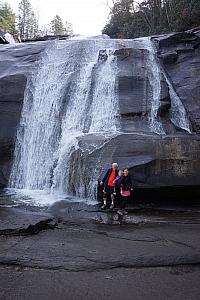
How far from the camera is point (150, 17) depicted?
3912cm

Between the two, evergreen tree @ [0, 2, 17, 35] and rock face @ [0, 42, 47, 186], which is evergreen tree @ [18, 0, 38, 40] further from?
rock face @ [0, 42, 47, 186]

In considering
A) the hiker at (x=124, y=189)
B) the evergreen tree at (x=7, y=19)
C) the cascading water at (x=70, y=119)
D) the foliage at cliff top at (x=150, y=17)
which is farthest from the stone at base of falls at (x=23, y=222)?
the evergreen tree at (x=7, y=19)

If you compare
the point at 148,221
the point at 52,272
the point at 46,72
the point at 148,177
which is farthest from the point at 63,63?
the point at 52,272

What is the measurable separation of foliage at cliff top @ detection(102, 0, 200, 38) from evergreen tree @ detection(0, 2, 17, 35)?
79.6ft

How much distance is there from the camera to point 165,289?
20.7 feet

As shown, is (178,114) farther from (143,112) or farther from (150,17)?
(150,17)

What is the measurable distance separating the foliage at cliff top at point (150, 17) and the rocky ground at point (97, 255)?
1893 centimetres

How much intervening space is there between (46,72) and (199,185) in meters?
10.7

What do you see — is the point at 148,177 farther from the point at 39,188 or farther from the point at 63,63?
the point at 63,63

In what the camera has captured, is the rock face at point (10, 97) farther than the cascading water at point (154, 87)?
Yes

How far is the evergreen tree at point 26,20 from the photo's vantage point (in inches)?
3162

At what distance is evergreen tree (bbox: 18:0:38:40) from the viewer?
263 ft

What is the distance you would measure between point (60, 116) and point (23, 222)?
8523 mm

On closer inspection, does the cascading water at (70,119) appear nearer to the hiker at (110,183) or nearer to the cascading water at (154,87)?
the cascading water at (154,87)
